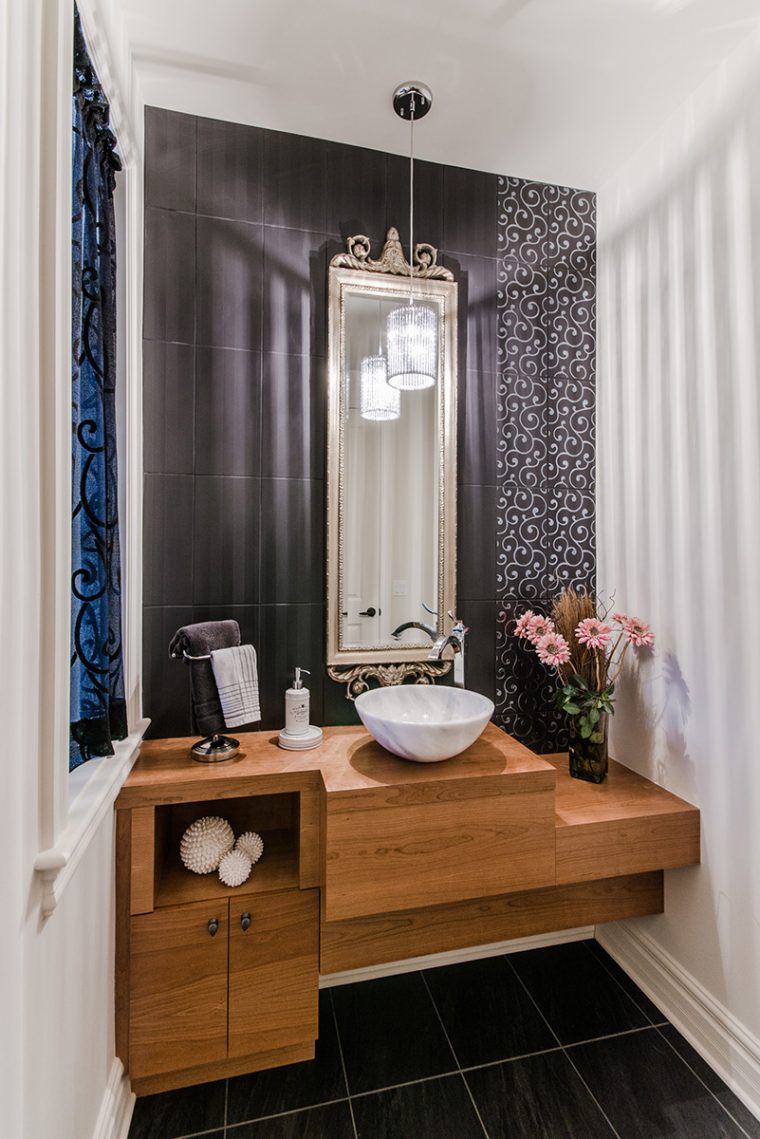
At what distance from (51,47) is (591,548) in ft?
6.61

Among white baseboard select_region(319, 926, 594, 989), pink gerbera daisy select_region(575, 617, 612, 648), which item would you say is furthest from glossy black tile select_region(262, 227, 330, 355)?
white baseboard select_region(319, 926, 594, 989)

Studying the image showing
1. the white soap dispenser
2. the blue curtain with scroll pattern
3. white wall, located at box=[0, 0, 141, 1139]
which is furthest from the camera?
the white soap dispenser

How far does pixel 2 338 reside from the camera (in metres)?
0.84

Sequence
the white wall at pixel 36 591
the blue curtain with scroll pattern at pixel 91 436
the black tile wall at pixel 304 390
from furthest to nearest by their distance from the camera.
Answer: the black tile wall at pixel 304 390
the blue curtain with scroll pattern at pixel 91 436
the white wall at pixel 36 591

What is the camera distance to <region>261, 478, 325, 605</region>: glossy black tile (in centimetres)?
194

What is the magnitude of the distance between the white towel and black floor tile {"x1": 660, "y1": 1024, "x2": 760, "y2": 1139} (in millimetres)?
1530

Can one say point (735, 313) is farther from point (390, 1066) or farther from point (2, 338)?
point (390, 1066)

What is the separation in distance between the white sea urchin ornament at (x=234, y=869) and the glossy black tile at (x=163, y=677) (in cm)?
43

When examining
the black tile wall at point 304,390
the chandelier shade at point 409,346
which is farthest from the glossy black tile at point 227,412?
the chandelier shade at point 409,346

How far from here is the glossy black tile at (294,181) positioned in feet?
6.37

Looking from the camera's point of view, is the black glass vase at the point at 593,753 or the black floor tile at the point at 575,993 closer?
the black floor tile at the point at 575,993

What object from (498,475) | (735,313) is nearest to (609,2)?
(735,313)

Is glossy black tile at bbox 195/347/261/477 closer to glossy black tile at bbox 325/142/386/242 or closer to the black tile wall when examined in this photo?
the black tile wall

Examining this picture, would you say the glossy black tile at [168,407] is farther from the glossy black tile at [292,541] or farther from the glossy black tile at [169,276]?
the glossy black tile at [292,541]
